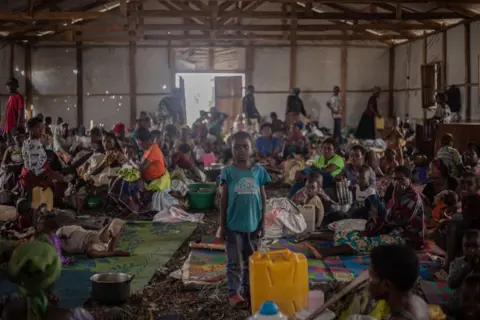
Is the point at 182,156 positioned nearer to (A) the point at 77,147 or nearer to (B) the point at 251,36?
(A) the point at 77,147

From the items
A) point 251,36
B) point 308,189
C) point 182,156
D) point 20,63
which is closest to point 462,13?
point 251,36

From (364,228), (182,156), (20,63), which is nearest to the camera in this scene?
(364,228)

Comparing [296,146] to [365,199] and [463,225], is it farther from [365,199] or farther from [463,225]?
[463,225]

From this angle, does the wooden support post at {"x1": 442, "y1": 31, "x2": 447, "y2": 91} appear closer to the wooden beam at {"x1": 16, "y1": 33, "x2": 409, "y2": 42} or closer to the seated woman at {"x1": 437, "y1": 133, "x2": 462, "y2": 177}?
the wooden beam at {"x1": 16, "y1": 33, "x2": 409, "y2": 42}

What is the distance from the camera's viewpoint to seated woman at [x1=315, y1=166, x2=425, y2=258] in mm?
5746

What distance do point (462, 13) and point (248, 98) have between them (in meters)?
5.83

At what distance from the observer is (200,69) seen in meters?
19.1

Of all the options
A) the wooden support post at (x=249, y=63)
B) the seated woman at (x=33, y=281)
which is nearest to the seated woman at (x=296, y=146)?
the wooden support post at (x=249, y=63)

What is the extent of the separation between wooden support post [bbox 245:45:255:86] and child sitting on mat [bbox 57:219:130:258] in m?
13.7

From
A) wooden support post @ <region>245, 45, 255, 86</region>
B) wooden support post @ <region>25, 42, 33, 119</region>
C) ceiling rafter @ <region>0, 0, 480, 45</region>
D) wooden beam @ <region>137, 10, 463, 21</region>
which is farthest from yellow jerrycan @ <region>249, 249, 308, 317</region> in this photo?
wooden support post @ <region>25, 42, 33, 119</region>

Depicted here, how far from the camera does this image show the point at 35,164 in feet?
23.3

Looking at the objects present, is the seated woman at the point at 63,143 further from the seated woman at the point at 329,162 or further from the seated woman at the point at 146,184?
the seated woman at the point at 329,162

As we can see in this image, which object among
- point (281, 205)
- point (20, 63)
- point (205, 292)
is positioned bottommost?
point (205, 292)

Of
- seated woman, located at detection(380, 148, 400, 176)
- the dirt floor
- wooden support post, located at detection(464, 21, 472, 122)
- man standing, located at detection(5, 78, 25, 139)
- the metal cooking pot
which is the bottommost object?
the dirt floor
